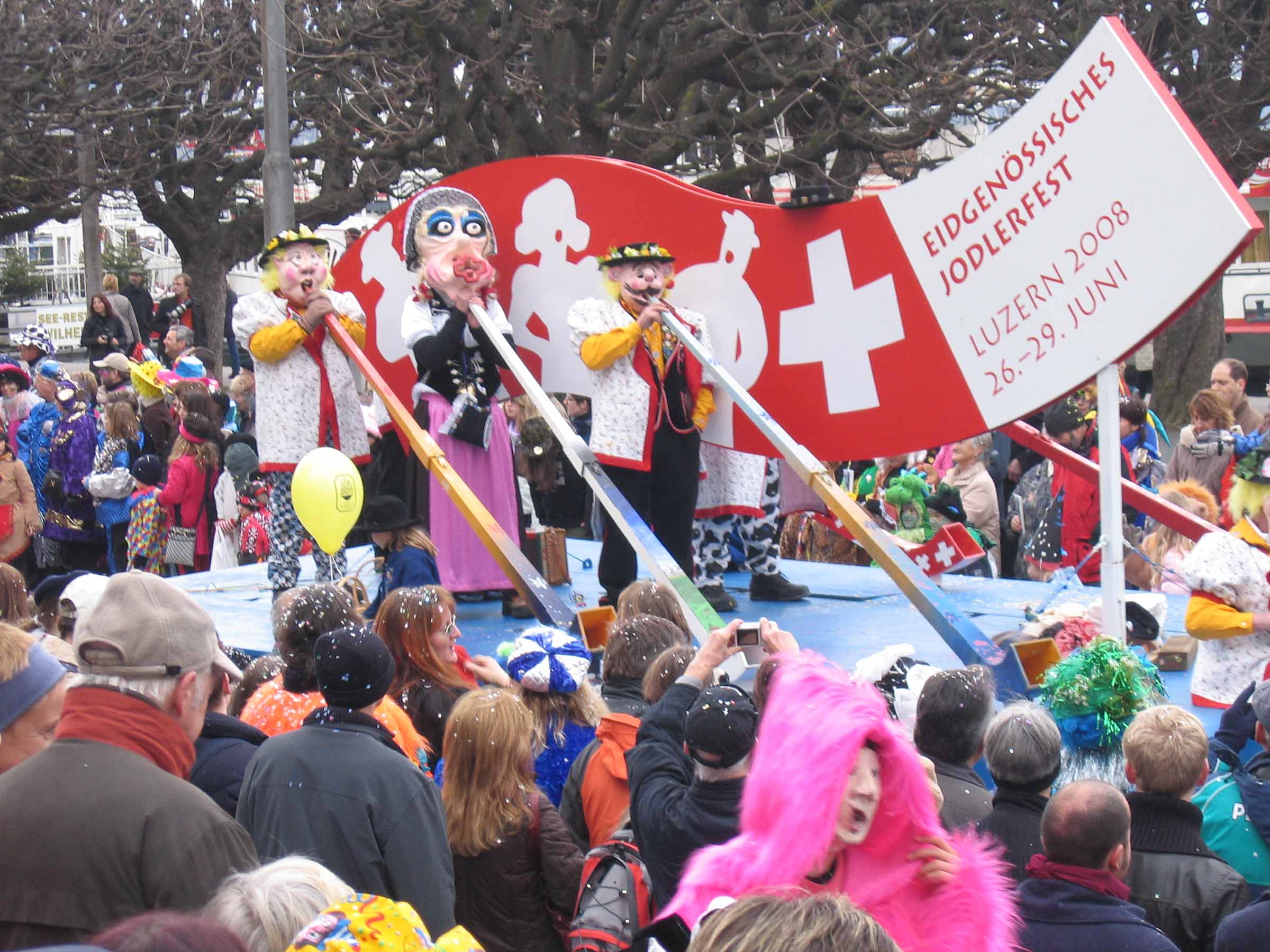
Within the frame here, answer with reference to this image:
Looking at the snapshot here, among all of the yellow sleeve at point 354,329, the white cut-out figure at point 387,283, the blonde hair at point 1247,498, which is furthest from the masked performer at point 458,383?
the blonde hair at point 1247,498

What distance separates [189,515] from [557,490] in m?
2.16

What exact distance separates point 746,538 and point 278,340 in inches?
94.2

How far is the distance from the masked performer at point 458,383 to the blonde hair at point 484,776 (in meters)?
3.64

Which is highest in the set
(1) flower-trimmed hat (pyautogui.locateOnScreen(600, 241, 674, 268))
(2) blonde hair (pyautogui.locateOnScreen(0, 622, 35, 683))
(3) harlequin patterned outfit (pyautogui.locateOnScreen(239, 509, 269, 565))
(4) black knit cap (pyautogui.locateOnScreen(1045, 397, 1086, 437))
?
(1) flower-trimmed hat (pyautogui.locateOnScreen(600, 241, 674, 268))

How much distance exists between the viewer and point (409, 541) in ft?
19.6

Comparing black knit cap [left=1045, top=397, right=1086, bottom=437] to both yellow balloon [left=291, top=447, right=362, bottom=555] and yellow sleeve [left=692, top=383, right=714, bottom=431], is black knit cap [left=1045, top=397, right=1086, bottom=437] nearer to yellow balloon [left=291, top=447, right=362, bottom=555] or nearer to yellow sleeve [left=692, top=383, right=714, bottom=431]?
yellow sleeve [left=692, top=383, right=714, bottom=431]

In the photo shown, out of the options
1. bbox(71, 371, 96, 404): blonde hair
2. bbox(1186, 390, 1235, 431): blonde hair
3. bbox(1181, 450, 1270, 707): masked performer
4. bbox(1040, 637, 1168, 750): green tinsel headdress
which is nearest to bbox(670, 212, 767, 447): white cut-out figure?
bbox(1181, 450, 1270, 707): masked performer

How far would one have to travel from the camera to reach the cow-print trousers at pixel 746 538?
7074 millimetres

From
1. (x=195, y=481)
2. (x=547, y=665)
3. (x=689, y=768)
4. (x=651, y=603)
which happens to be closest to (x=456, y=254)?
(x=195, y=481)

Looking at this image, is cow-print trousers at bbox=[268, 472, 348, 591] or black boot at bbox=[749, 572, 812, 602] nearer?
cow-print trousers at bbox=[268, 472, 348, 591]

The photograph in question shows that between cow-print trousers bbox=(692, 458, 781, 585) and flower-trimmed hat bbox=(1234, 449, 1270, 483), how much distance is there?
2240 millimetres

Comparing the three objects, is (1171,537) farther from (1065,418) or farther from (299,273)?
(299,273)

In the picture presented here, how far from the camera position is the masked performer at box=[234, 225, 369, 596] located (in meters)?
6.95

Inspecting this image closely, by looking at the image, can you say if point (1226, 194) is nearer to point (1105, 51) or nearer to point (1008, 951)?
point (1105, 51)
